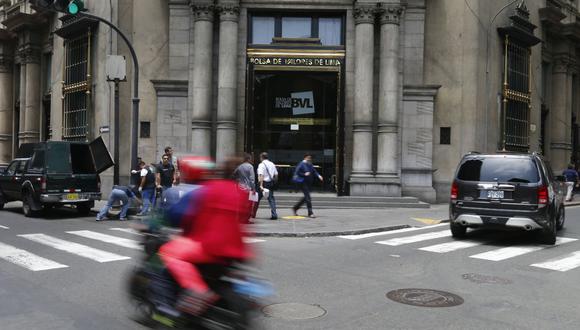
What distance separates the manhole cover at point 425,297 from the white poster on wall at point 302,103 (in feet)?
49.0

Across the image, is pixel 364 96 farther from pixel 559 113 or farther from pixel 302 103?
pixel 559 113

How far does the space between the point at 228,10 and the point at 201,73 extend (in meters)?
2.61

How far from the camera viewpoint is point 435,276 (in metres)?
8.68

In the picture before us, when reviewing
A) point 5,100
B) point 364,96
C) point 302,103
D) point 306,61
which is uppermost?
point 306,61

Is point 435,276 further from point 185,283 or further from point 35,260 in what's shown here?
point 35,260

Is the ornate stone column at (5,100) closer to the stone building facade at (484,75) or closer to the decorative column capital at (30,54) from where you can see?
the decorative column capital at (30,54)

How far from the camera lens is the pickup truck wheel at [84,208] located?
695 inches

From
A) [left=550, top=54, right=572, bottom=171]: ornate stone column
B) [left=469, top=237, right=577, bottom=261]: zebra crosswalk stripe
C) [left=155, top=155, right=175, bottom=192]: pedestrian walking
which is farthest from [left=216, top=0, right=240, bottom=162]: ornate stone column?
[left=550, top=54, right=572, bottom=171]: ornate stone column

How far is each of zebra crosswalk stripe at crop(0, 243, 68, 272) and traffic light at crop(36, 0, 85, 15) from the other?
5.85 m

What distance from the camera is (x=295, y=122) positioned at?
2206 centimetres

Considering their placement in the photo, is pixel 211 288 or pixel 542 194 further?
pixel 542 194

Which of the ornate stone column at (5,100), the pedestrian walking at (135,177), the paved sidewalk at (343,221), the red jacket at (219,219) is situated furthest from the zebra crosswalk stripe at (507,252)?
the ornate stone column at (5,100)

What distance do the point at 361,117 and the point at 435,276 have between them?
42.0ft

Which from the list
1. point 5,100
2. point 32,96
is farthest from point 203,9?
point 5,100
